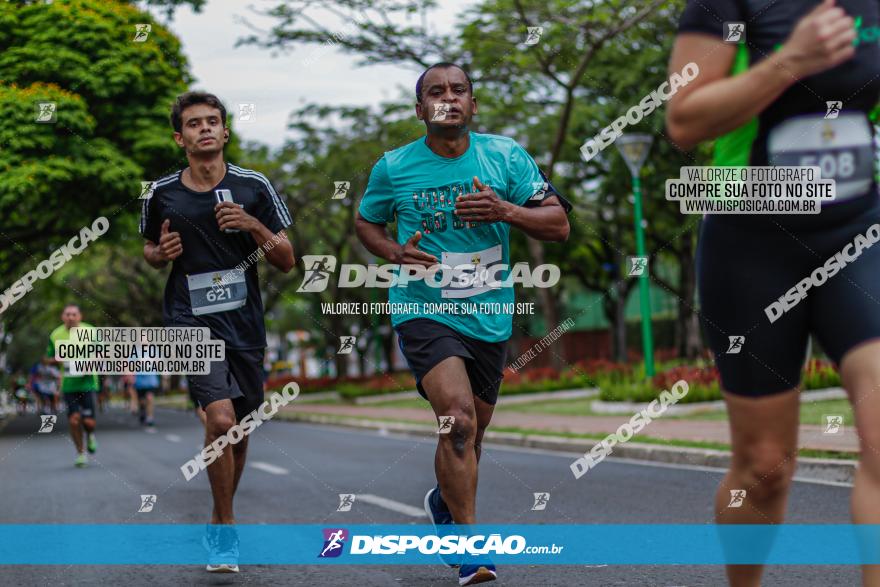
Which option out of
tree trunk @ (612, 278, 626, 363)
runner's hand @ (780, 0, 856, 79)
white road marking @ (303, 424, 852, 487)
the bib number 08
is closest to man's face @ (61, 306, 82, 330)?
white road marking @ (303, 424, 852, 487)

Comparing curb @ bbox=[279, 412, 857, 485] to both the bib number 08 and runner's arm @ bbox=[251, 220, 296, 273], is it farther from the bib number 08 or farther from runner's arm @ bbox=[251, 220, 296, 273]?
the bib number 08

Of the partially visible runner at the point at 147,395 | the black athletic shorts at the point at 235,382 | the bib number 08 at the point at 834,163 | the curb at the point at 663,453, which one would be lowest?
the partially visible runner at the point at 147,395

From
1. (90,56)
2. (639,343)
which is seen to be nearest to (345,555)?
(90,56)

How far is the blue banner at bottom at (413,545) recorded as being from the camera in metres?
5.50

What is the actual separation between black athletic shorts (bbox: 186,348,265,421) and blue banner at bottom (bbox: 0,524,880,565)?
61 cm

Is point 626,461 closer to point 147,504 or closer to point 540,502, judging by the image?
point 540,502

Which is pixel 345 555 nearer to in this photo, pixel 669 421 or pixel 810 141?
pixel 810 141

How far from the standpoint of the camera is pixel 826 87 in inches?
107

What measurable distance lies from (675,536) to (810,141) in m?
3.93

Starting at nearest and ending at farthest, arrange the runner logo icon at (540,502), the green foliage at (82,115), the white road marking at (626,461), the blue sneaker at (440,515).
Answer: the blue sneaker at (440,515) → the runner logo icon at (540,502) → the white road marking at (626,461) → the green foliage at (82,115)

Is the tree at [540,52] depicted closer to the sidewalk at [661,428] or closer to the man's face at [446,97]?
the sidewalk at [661,428]

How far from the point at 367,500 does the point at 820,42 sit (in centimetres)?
643

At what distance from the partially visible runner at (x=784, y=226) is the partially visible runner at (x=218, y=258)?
9.65ft

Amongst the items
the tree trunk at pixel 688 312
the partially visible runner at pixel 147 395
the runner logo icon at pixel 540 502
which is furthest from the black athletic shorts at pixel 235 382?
the tree trunk at pixel 688 312
